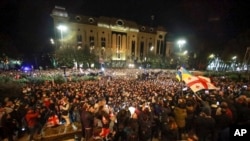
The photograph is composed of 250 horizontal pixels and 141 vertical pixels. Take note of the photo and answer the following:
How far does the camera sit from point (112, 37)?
246 ft

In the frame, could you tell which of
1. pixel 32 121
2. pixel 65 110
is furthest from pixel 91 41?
→ pixel 32 121

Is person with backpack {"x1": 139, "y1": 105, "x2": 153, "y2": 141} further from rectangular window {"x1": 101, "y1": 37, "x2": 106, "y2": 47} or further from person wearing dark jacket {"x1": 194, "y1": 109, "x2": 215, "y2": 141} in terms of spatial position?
rectangular window {"x1": 101, "y1": 37, "x2": 106, "y2": 47}

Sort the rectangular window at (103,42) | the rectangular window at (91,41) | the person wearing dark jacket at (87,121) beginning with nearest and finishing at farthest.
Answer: the person wearing dark jacket at (87,121) < the rectangular window at (91,41) < the rectangular window at (103,42)

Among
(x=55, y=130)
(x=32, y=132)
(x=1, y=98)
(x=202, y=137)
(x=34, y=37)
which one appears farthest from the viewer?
(x=34, y=37)

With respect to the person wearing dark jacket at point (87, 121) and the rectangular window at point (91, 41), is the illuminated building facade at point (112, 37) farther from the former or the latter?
the person wearing dark jacket at point (87, 121)

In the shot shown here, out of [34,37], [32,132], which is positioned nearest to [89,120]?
[32,132]

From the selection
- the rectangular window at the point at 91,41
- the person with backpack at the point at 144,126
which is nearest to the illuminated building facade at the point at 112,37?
the rectangular window at the point at 91,41

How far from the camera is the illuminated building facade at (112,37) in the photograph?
205ft

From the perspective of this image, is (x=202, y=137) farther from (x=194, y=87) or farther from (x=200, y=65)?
(x=200, y=65)

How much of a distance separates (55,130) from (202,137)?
6.05 m

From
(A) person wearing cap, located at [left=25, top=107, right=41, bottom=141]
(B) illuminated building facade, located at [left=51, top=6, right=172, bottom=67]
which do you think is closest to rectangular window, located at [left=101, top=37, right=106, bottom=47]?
(B) illuminated building facade, located at [left=51, top=6, right=172, bottom=67]

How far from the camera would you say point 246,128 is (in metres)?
5.13

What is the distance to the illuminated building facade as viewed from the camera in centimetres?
6259

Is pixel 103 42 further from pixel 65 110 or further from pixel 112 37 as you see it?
pixel 65 110
